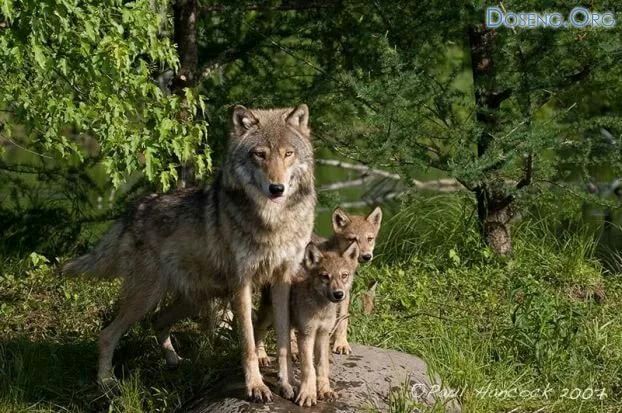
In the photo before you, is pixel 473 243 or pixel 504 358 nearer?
pixel 504 358

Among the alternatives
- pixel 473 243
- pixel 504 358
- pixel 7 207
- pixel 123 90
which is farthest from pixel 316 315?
pixel 7 207

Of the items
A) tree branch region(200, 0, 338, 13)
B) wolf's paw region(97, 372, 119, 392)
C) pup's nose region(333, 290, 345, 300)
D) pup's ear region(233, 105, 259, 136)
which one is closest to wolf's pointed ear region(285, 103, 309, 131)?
pup's ear region(233, 105, 259, 136)

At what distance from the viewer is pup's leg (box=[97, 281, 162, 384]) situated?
7332 millimetres

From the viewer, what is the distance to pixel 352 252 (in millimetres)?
6777

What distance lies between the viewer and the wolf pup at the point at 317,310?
6257 millimetres

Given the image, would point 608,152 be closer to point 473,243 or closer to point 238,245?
point 473,243

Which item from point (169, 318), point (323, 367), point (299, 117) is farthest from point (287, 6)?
point (323, 367)

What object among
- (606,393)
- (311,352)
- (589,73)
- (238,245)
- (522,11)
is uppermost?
(522,11)

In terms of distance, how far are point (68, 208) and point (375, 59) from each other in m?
3.50

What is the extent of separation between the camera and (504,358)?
24.3ft

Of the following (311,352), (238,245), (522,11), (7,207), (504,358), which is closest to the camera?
(311,352)

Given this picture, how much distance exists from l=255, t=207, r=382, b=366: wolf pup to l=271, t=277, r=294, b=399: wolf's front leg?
0.90 ft

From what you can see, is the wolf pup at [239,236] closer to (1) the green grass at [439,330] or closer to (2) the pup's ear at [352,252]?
(2) the pup's ear at [352,252]

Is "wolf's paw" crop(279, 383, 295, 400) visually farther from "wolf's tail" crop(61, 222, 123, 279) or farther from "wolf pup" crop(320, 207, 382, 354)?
"wolf's tail" crop(61, 222, 123, 279)
